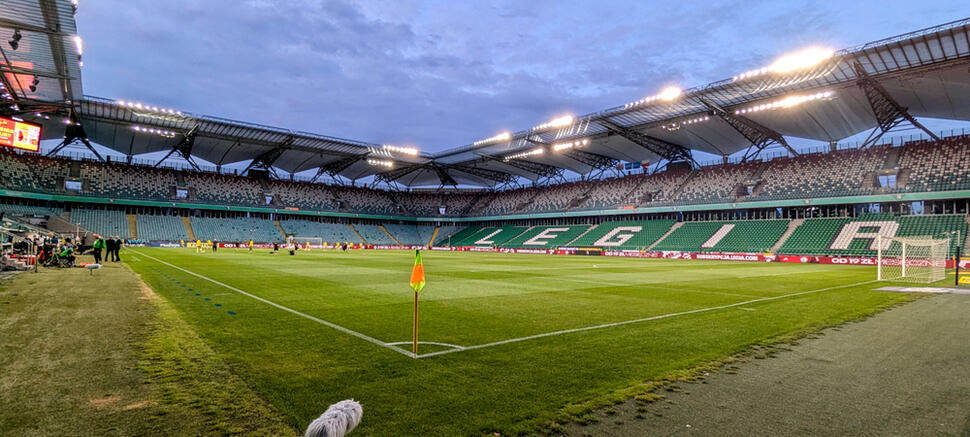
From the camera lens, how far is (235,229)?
66.6 m

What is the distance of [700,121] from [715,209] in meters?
12.2

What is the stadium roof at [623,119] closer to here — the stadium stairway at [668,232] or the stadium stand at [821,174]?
the stadium stand at [821,174]

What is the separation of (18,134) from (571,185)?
64924mm

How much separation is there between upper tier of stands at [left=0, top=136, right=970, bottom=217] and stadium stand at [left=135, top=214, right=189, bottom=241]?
3130mm

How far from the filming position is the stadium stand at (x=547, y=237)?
63.9 m

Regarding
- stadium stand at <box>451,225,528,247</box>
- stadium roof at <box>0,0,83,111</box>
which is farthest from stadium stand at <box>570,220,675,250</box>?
stadium roof at <box>0,0,83,111</box>

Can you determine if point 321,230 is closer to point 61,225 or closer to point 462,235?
point 462,235

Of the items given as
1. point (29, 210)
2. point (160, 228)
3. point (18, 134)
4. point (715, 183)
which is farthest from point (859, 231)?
point (29, 210)

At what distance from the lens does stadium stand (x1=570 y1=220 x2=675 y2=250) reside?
54.1 metres

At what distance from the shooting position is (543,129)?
53.8 meters

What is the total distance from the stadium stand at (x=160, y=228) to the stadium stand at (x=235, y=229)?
6.10ft

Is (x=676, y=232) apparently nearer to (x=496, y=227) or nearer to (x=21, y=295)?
(x=496, y=227)

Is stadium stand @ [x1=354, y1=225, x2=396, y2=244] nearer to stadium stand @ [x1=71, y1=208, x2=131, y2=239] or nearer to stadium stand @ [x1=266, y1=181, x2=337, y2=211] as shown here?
stadium stand @ [x1=266, y1=181, x2=337, y2=211]

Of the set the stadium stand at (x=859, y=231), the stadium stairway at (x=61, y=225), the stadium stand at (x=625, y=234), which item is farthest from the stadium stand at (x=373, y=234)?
the stadium stand at (x=859, y=231)
